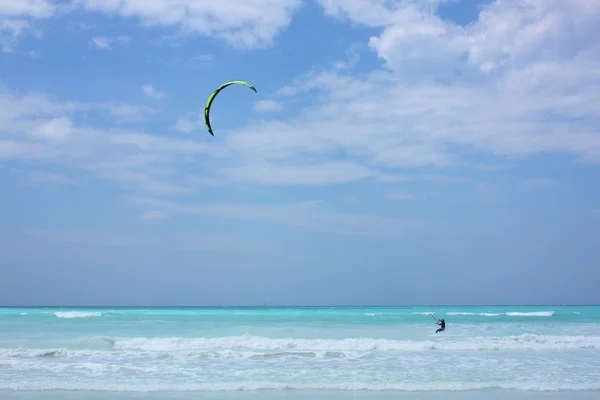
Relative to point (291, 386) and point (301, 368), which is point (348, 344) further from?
point (291, 386)

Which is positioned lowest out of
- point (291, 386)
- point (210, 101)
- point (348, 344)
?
point (291, 386)

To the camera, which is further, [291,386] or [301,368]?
[301,368]

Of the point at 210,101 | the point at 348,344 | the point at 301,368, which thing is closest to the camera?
the point at 210,101

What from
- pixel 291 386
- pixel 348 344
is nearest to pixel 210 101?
pixel 291 386

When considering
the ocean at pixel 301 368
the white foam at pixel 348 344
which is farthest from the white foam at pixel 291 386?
the white foam at pixel 348 344

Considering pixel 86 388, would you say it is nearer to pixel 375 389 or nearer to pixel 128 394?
pixel 128 394

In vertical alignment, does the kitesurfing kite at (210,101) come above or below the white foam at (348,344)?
above

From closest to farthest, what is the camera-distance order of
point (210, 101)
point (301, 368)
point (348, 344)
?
point (210, 101) → point (301, 368) → point (348, 344)

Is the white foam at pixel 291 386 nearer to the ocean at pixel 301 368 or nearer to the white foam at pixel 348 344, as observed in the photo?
the ocean at pixel 301 368

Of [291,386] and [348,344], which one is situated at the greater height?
[348,344]

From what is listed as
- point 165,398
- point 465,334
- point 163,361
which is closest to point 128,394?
point 165,398

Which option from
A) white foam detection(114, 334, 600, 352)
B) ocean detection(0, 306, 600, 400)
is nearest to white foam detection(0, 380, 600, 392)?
ocean detection(0, 306, 600, 400)

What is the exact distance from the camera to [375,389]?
10492 millimetres

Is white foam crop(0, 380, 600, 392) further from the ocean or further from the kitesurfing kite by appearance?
the kitesurfing kite
